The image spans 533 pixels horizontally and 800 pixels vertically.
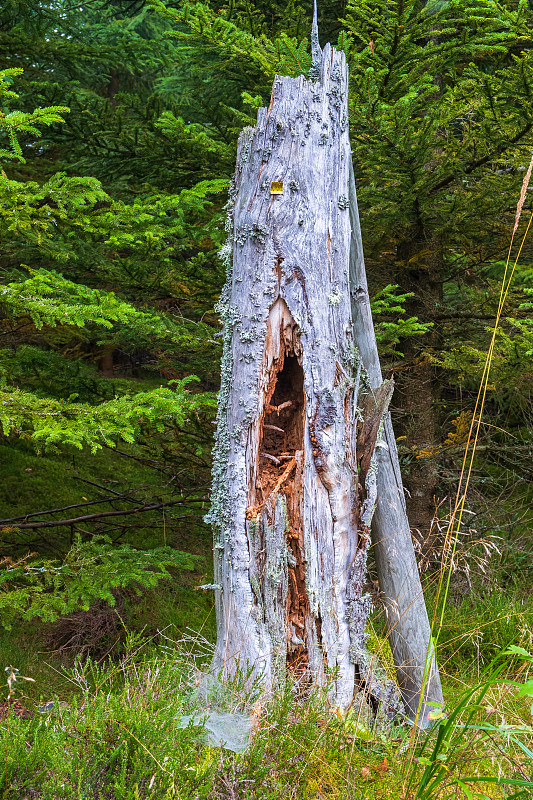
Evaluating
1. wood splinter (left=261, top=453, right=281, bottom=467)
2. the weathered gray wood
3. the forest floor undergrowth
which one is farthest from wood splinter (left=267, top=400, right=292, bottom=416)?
the forest floor undergrowth

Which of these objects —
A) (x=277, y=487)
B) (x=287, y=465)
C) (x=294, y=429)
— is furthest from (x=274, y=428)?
(x=277, y=487)

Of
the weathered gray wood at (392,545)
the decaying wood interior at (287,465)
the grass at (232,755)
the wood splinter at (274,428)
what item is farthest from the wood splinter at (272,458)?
the grass at (232,755)

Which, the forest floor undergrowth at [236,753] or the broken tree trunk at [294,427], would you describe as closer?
the forest floor undergrowth at [236,753]

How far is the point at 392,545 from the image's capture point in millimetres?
3338

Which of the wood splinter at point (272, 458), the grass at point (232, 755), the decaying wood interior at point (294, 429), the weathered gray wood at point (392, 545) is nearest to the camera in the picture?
the grass at point (232, 755)

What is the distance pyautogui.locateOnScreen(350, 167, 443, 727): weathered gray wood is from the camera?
325 centimetres

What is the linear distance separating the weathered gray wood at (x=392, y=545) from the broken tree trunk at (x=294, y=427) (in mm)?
394

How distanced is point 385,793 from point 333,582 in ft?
2.85

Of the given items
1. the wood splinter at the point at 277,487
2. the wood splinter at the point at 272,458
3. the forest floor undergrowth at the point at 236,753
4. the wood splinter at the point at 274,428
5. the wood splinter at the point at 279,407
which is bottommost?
the forest floor undergrowth at the point at 236,753

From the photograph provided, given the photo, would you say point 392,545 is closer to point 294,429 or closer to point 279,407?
point 294,429

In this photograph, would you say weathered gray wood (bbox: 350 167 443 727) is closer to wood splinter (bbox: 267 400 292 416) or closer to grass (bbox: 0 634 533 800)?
wood splinter (bbox: 267 400 292 416)

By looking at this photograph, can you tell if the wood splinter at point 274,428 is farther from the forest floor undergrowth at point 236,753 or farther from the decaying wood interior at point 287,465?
the forest floor undergrowth at point 236,753

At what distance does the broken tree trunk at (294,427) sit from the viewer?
2.66 m

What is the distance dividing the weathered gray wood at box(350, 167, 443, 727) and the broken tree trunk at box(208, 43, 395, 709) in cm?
39
